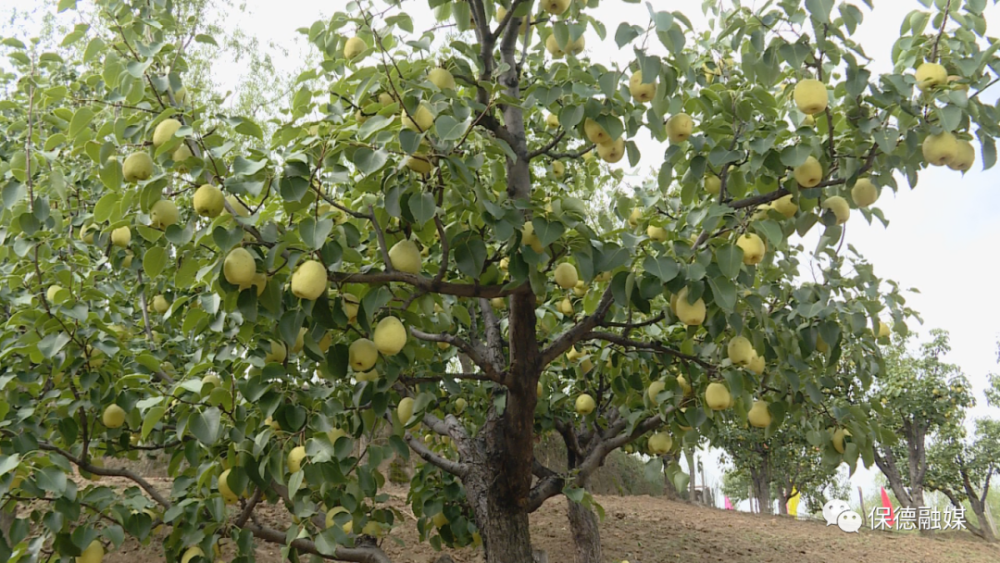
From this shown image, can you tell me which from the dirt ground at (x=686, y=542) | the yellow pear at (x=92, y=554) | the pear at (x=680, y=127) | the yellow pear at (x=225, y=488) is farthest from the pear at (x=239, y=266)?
the dirt ground at (x=686, y=542)

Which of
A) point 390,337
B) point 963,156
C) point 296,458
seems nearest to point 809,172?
point 963,156

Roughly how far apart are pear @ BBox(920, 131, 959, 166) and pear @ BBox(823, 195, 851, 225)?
14.6 inches

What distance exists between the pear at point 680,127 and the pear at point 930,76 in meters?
0.76

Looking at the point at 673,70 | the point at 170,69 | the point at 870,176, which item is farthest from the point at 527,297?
the point at 170,69

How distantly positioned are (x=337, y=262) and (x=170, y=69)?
86cm

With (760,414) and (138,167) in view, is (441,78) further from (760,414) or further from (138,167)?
(760,414)

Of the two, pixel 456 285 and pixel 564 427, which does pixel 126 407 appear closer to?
pixel 456 285

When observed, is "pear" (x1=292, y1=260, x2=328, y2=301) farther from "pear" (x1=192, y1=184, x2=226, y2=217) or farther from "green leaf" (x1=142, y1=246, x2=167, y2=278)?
"green leaf" (x1=142, y1=246, x2=167, y2=278)

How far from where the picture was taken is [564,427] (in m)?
5.21

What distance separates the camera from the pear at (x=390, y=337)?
2.34m

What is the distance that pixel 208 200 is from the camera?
2.11m

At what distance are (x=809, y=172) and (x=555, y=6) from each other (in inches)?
42.8

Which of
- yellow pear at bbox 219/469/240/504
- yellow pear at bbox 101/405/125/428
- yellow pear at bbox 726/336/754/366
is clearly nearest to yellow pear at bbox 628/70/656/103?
yellow pear at bbox 726/336/754/366

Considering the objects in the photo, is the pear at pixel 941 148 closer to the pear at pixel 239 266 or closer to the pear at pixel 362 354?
the pear at pixel 362 354
